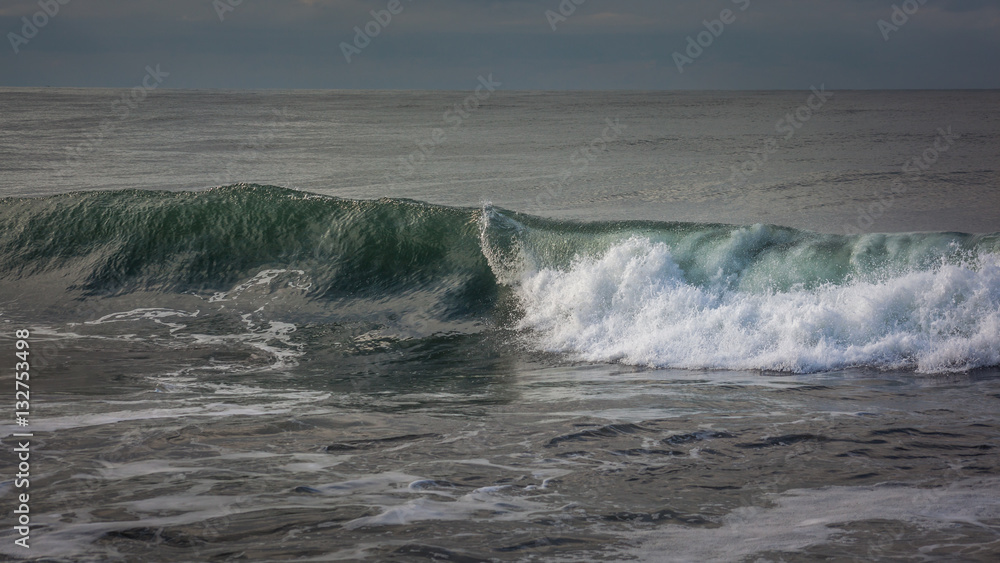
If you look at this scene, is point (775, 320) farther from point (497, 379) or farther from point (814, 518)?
point (814, 518)

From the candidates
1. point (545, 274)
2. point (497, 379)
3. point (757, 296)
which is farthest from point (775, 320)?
point (545, 274)

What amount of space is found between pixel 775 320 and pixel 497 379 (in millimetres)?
3255

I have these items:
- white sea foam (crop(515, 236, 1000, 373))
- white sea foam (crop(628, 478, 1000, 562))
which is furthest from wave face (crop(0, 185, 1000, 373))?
white sea foam (crop(628, 478, 1000, 562))

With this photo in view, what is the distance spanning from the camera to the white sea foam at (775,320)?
27.2ft

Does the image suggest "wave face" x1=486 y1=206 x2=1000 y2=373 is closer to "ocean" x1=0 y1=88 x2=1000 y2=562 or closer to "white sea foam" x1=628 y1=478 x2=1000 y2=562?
"ocean" x1=0 y1=88 x2=1000 y2=562

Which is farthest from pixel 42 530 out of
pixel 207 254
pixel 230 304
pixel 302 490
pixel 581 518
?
pixel 207 254

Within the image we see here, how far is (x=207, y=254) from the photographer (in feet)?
45.1

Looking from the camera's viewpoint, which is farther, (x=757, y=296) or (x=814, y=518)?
(x=757, y=296)

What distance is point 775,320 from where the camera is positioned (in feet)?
29.7

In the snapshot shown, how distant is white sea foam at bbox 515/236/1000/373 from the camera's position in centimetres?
828

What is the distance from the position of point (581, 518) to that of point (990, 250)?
24.8 ft

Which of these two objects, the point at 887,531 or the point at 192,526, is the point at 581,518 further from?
the point at 192,526

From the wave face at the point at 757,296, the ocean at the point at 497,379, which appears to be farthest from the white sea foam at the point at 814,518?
the wave face at the point at 757,296

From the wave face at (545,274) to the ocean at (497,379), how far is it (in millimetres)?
45
